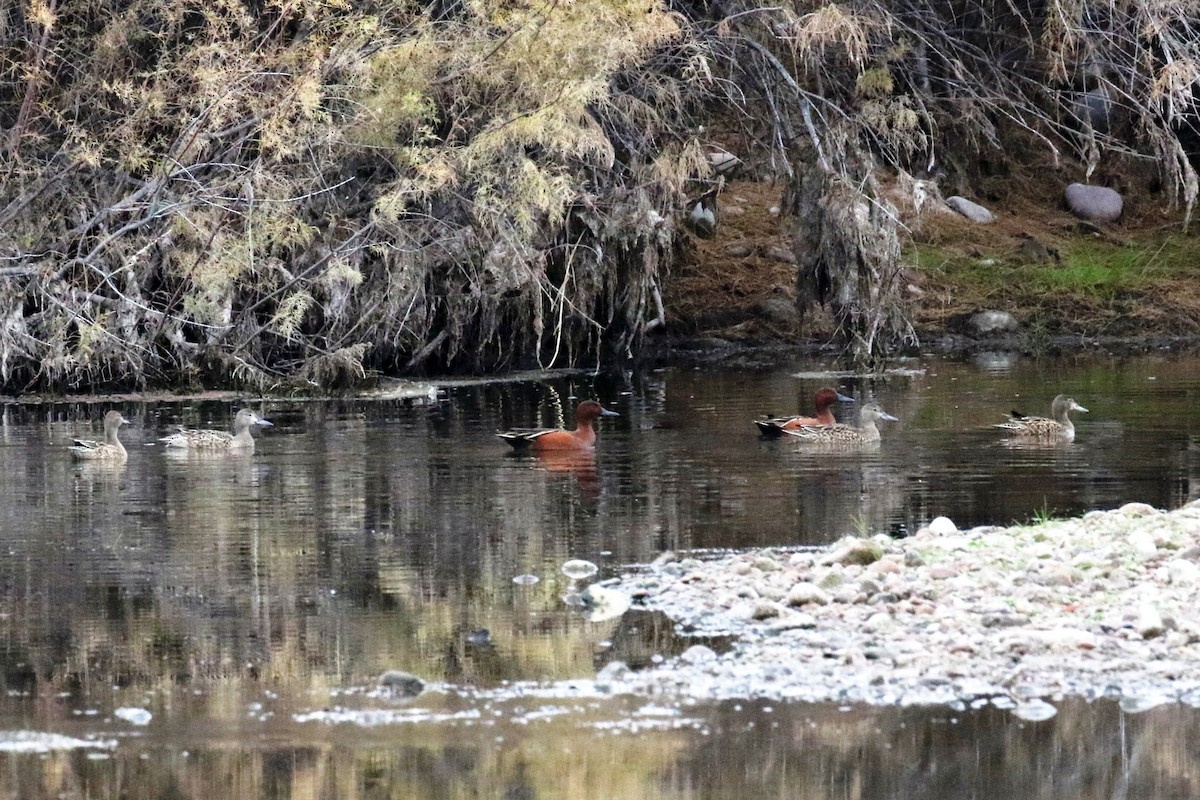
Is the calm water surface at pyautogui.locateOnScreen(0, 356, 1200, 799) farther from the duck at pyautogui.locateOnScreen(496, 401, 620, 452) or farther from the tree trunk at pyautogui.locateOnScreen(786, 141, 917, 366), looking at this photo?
the tree trunk at pyautogui.locateOnScreen(786, 141, 917, 366)

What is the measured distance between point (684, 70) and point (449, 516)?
10747 mm

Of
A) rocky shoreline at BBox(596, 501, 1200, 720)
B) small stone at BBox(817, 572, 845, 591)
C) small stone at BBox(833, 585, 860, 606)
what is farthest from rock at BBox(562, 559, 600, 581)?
small stone at BBox(833, 585, 860, 606)

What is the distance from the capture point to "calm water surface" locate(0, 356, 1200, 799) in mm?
7703

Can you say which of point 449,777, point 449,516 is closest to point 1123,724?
point 449,777

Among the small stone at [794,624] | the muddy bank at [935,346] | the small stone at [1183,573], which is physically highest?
the muddy bank at [935,346]

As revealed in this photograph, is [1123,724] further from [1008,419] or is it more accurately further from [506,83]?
[506,83]

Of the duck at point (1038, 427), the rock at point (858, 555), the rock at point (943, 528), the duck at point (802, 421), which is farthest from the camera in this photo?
the duck at point (802, 421)

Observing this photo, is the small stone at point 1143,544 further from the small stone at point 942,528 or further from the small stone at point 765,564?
the small stone at point 765,564

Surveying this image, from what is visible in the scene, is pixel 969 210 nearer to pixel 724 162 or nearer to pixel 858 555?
pixel 724 162

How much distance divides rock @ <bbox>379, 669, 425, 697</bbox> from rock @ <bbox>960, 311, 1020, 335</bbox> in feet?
77.6

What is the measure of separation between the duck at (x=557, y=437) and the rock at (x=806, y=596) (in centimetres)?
804

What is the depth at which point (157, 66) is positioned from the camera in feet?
75.5

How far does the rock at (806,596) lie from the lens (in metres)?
10.2

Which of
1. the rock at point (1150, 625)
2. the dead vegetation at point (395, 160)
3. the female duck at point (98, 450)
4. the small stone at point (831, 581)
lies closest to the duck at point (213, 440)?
the female duck at point (98, 450)
